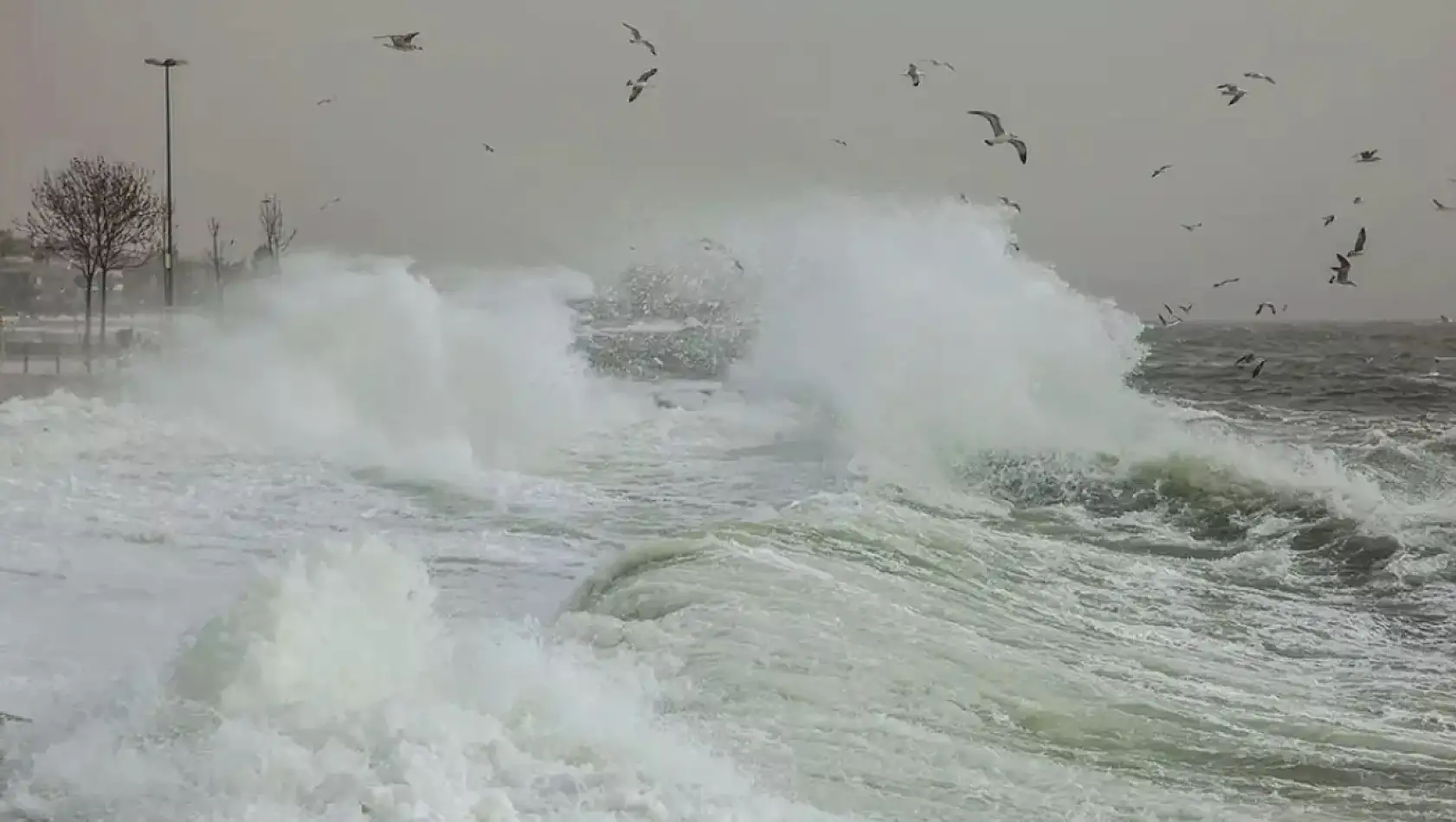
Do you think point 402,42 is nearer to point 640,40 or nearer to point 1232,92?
point 640,40

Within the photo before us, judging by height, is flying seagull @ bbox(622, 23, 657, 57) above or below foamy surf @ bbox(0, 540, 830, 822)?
above

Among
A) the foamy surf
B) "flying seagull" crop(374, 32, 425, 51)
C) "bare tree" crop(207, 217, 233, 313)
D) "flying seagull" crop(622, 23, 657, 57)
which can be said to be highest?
"flying seagull" crop(622, 23, 657, 57)

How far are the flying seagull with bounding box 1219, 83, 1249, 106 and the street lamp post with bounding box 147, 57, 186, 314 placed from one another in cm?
434

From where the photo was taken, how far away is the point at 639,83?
4.97 meters

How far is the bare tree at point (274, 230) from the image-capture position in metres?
5.00

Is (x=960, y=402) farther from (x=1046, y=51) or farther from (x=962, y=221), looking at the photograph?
(x=1046, y=51)

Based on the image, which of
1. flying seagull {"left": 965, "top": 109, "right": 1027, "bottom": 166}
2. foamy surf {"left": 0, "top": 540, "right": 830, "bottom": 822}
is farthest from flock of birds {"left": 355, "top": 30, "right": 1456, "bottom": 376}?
foamy surf {"left": 0, "top": 540, "right": 830, "bottom": 822}

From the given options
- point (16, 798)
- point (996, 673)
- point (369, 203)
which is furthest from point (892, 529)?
point (369, 203)

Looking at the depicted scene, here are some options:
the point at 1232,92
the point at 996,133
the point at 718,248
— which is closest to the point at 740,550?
the point at 996,133

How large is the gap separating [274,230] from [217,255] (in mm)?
269

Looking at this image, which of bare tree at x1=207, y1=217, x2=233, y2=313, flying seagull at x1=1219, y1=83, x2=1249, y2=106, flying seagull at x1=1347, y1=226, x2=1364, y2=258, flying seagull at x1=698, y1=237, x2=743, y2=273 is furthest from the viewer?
flying seagull at x1=698, y1=237, x2=743, y2=273

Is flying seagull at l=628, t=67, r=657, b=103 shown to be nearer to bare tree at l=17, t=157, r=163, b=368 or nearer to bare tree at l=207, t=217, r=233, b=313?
bare tree at l=207, t=217, r=233, b=313

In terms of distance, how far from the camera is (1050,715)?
2.19m

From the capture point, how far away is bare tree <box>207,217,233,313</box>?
16.5 feet
